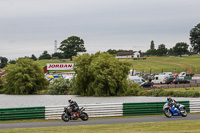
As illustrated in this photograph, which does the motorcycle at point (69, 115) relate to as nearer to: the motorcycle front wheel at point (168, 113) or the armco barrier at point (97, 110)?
the armco barrier at point (97, 110)

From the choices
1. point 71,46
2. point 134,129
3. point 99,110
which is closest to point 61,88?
point 99,110

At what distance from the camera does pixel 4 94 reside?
75.6m

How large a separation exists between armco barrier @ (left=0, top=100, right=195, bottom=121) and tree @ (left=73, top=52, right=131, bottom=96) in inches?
1339

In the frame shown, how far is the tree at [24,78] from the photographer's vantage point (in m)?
72.3

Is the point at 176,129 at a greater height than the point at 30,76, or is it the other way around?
the point at 30,76

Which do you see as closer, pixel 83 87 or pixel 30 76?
pixel 83 87

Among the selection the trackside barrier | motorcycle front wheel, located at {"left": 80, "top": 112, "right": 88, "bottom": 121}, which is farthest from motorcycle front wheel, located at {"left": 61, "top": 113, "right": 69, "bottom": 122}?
the trackside barrier

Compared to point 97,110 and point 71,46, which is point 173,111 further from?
point 71,46

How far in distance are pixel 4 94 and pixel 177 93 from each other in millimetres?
40106

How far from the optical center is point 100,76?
60219 millimetres

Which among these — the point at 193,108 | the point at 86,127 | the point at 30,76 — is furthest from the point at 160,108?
the point at 30,76

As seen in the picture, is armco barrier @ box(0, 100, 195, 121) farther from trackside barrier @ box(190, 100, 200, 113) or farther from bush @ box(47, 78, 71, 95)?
bush @ box(47, 78, 71, 95)

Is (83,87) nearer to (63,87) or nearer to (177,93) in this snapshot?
(63,87)

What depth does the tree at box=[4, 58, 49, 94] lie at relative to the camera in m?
72.3
